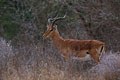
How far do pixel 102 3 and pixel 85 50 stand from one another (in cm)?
181

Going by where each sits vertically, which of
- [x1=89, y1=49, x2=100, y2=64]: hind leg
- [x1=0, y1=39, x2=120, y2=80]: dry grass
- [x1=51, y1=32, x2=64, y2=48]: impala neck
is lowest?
[x1=89, y1=49, x2=100, y2=64]: hind leg

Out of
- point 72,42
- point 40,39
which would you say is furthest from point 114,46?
point 40,39

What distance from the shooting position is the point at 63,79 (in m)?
9.36

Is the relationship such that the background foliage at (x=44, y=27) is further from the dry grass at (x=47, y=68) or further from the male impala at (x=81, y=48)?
the male impala at (x=81, y=48)

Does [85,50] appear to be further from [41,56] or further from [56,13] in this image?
[56,13]

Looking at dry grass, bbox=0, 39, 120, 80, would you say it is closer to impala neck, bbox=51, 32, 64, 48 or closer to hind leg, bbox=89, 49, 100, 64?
hind leg, bbox=89, 49, 100, 64

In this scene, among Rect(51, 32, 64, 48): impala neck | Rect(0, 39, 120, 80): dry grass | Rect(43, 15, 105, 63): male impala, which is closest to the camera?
Rect(0, 39, 120, 80): dry grass

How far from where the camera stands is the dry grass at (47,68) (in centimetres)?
955

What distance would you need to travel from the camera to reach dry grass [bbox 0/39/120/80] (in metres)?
9.55

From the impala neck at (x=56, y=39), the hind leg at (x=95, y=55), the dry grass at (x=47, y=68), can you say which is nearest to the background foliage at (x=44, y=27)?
the dry grass at (x=47, y=68)

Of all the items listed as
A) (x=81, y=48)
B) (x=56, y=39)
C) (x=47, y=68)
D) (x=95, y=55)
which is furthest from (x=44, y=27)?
(x=47, y=68)

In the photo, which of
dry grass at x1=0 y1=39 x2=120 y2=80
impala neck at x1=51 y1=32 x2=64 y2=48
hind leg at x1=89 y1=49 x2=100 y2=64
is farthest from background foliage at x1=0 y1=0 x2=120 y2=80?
hind leg at x1=89 y1=49 x2=100 y2=64

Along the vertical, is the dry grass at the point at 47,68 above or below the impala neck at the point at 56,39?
above

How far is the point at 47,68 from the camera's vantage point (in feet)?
32.4
